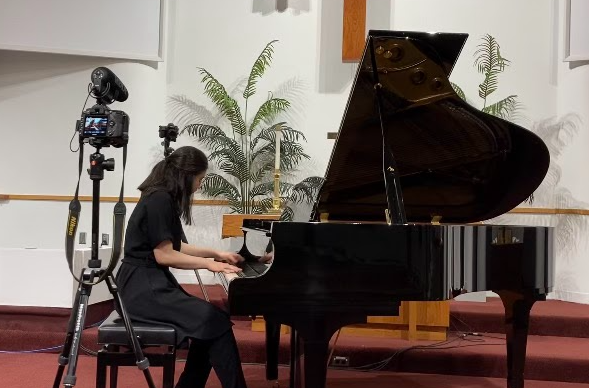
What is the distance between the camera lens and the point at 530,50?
6.70 metres

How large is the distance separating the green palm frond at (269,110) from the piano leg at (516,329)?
3.69 metres

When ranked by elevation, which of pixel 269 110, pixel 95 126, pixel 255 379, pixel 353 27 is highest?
pixel 353 27

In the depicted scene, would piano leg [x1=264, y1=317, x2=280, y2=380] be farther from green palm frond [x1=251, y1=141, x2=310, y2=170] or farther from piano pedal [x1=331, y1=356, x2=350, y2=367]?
green palm frond [x1=251, y1=141, x2=310, y2=170]

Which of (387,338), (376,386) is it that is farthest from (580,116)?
(376,386)

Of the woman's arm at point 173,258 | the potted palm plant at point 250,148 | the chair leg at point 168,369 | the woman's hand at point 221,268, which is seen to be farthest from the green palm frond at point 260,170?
the chair leg at point 168,369

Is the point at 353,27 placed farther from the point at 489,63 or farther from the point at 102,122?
the point at 102,122

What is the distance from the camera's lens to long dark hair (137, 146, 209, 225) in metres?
3.23

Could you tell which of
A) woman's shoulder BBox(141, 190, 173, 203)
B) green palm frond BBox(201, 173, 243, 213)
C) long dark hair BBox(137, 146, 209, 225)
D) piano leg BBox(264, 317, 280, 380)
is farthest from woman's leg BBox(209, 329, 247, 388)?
green palm frond BBox(201, 173, 243, 213)

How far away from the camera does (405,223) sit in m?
2.88

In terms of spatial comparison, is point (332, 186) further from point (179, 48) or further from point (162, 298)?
point (179, 48)

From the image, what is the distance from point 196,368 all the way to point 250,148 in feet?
11.9

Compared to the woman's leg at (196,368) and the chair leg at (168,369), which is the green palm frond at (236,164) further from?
the chair leg at (168,369)

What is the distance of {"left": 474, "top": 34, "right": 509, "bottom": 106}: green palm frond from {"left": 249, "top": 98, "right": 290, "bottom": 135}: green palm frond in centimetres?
194

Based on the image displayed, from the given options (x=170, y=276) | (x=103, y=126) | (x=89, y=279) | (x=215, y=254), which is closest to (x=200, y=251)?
(x=215, y=254)
